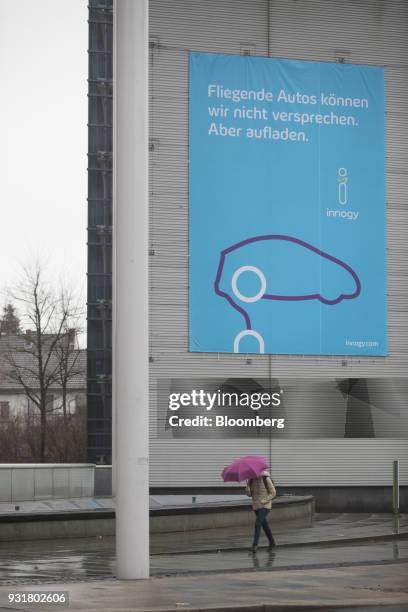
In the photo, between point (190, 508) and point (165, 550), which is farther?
point (190, 508)

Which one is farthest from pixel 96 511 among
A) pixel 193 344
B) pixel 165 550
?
pixel 193 344

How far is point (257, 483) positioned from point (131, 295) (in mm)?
7535

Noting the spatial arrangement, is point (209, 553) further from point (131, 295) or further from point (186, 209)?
point (186, 209)

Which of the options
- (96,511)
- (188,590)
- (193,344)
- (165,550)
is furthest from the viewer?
(193,344)

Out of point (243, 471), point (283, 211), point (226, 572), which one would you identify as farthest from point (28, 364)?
point (226, 572)

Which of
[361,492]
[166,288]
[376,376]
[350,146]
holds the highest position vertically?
[350,146]

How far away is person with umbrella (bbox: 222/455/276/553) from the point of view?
22.0 meters

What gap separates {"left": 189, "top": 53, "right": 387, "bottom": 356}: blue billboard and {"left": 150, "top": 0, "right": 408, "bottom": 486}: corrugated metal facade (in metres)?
0.39

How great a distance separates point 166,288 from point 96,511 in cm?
1501

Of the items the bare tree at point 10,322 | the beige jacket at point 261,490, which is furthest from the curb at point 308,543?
the bare tree at point 10,322

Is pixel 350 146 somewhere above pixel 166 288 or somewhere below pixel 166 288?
above

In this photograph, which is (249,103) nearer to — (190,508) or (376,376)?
(376,376)

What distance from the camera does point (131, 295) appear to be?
52.3ft

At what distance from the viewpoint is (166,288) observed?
127 ft
